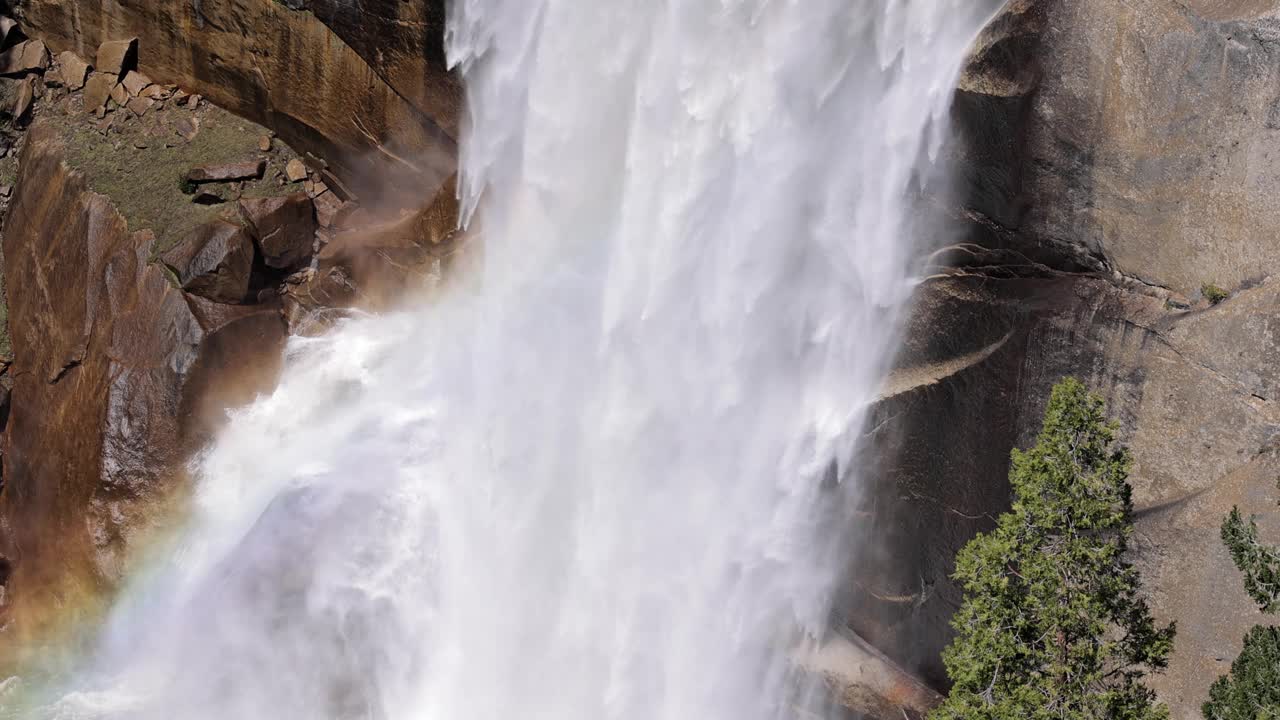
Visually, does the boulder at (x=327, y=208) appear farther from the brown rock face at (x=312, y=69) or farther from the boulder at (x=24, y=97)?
the boulder at (x=24, y=97)

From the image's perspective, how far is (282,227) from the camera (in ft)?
69.2

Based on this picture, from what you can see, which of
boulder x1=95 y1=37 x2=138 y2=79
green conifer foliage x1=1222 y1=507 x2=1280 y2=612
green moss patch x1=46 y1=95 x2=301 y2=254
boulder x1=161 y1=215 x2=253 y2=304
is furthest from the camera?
boulder x1=95 y1=37 x2=138 y2=79

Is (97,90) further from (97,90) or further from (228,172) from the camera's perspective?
(228,172)

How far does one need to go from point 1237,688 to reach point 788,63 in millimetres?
8932

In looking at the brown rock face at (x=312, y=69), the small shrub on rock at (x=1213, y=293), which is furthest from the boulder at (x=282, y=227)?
the small shrub on rock at (x=1213, y=293)

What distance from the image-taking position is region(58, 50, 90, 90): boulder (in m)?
23.2

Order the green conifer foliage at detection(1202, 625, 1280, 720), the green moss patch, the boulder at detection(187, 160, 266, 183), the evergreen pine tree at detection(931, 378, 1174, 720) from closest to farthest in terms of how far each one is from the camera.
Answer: the green conifer foliage at detection(1202, 625, 1280, 720)
the evergreen pine tree at detection(931, 378, 1174, 720)
the green moss patch
the boulder at detection(187, 160, 266, 183)

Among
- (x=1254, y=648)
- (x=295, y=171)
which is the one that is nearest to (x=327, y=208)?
(x=295, y=171)

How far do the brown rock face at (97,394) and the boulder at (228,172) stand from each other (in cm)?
158

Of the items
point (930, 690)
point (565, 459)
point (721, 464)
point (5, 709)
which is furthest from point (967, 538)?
point (5, 709)

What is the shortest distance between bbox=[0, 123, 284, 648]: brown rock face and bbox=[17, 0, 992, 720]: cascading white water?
0.73 meters

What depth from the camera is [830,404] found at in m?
16.6

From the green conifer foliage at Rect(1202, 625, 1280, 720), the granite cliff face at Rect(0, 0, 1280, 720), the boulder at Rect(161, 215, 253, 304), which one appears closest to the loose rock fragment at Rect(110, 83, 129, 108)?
the granite cliff face at Rect(0, 0, 1280, 720)

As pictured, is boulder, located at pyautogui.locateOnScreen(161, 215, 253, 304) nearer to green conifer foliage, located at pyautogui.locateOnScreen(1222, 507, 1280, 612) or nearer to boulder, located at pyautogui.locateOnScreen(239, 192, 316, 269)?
boulder, located at pyautogui.locateOnScreen(239, 192, 316, 269)
